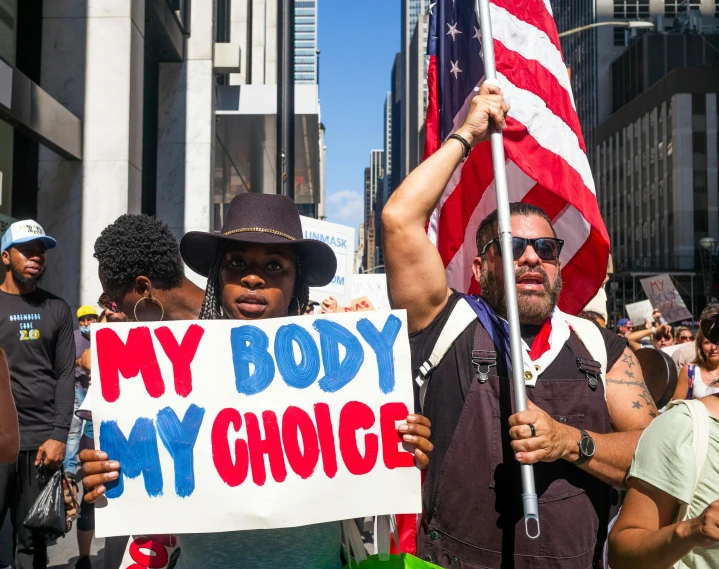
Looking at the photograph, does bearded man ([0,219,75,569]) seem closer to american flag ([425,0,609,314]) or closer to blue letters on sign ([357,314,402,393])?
american flag ([425,0,609,314])

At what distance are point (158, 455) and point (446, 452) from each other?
0.97 m

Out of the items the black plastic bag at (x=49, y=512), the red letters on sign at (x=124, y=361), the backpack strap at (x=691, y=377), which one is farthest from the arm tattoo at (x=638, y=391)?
the backpack strap at (x=691, y=377)

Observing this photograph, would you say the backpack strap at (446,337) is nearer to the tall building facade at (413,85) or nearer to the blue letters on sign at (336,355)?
the blue letters on sign at (336,355)

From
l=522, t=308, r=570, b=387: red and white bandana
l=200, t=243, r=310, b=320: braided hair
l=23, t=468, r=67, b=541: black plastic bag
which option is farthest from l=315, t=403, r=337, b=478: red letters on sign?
l=23, t=468, r=67, b=541: black plastic bag

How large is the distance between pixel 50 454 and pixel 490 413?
113 inches

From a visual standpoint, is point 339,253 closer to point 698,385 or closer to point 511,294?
point 698,385

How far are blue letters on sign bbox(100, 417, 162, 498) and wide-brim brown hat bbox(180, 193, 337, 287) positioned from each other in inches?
25.9

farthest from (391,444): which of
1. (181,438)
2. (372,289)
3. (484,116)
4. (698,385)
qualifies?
(372,289)

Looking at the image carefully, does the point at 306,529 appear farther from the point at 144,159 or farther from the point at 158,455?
the point at 144,159

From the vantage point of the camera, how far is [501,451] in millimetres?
2648

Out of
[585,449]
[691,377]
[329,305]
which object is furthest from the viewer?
[329,305]

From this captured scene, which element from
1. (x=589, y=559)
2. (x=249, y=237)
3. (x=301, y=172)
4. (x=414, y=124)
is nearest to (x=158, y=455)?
(x=249, y=237)

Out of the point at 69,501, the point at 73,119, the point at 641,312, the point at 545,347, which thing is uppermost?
the point at 73,119

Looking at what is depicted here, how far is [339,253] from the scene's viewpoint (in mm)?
9258
